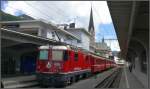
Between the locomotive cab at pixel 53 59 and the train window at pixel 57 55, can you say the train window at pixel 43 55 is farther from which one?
the train window at pixel 57 55

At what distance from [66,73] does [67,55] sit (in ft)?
4.28

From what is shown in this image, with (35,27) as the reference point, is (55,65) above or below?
below

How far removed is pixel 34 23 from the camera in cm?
5484

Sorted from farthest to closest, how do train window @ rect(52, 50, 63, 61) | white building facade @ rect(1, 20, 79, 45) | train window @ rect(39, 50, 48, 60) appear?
white building facade @ rect(1, 20, 79, 45) < train window @ rect(39, 50, 48, 60) < train window @ rect(52, 50, 63, 61)

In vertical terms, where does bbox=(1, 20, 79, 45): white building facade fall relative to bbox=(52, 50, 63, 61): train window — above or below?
above

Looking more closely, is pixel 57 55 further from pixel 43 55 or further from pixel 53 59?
pixel 43 55

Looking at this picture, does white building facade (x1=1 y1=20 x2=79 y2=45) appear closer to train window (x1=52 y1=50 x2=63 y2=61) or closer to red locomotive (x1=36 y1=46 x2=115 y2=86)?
red locomotive (x1=36 y1=46 x2=115 y2=86)

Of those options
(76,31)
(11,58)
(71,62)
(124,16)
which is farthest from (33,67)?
(76,31)

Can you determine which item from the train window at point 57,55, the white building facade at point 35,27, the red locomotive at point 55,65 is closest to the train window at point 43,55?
the red locomotive at point 55,65

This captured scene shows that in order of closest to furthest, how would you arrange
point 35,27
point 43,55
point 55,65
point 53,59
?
1. point 55,65
2. point 53,59
3. point 43,55
4. point 35,27

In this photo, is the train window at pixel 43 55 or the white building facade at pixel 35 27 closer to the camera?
the train window at pixel 43 55

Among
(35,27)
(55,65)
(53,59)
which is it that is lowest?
(55,65)

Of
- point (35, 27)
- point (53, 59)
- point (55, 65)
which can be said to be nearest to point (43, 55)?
point (53, 59)

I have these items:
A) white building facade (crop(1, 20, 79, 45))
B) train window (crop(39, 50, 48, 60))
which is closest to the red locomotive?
train window (crop(39, 50, 48, 60))
